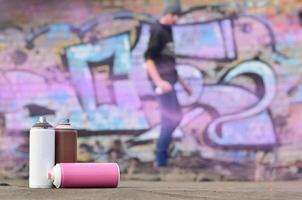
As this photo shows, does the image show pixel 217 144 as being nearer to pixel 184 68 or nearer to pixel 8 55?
pixel 184 68

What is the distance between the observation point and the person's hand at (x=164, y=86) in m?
9.59

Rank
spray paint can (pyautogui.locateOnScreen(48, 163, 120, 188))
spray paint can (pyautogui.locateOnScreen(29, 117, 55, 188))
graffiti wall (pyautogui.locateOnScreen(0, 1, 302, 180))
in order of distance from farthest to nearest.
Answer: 1. graffiti wall (pyautogui.locateOnScreen(0, 1, 302, 180))
2. spray paint can (pyautogui.locateOnScreen(29, 117, 55, 188))
3. spray paint can (pyautogui.locateOnScreen(48, 163, 120, 188))

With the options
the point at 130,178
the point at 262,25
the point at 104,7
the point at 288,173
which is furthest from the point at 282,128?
the point at 104,7

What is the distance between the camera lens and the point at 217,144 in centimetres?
952

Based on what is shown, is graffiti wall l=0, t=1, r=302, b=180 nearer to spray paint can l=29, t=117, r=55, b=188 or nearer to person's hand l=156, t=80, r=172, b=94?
person's hand l=156, t=80, r=172, b=94

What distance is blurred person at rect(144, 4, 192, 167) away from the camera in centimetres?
957

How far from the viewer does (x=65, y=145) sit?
3.86 m

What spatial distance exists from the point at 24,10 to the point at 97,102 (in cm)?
180

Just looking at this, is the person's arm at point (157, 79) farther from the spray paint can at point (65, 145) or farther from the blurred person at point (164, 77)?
the spray paint can at point (65, 145)

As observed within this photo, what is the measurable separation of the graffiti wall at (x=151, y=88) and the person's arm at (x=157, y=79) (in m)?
0.10

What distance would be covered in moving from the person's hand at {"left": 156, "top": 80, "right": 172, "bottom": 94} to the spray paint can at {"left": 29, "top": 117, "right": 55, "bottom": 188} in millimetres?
5820

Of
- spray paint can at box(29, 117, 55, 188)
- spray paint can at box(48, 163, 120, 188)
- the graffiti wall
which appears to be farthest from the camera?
the graffiti wall

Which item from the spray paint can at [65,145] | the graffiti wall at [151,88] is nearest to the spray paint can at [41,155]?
the spray paint can at [65,145]

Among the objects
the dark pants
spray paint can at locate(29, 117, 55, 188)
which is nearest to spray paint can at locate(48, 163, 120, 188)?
spray paint can at locate(29, 117, 55, 188)
